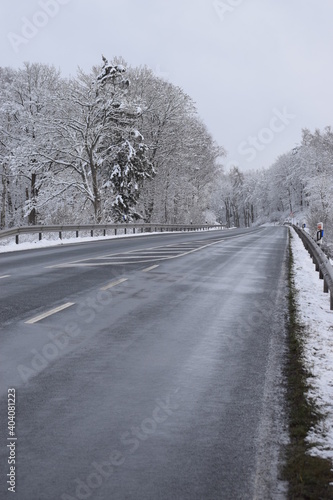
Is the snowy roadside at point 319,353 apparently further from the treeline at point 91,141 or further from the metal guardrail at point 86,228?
the treeline at point 91,141

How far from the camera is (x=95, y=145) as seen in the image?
34156mm

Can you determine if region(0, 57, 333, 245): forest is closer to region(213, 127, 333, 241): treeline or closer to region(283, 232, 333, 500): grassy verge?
region(283, 232, 333, 500): grassy verge

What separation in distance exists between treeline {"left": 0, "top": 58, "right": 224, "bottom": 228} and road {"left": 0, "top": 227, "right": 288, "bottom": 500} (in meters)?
25.0

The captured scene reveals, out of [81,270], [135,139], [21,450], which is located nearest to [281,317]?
[21,450]

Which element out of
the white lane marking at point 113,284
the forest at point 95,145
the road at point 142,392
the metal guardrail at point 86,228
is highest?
the forest at point 95,145

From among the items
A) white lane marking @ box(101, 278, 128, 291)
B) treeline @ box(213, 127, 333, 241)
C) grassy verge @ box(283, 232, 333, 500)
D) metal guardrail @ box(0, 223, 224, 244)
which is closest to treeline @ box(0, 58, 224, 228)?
metal guardrail @ box(0, 223, 224, 244)

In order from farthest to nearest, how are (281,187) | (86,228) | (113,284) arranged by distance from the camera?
(281,187)
(86,228)
(113,284)

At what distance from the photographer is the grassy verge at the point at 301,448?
9.40 ft

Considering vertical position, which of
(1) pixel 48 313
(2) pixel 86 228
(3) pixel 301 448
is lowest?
(3) pixel 301 448

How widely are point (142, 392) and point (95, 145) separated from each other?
→ 31585 millimetres

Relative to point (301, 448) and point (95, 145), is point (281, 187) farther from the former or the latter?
point (301, 448)

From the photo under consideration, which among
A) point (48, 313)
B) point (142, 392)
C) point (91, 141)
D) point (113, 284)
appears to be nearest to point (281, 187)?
point (91, 141)

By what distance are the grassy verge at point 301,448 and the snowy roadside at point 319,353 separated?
0.07 metres

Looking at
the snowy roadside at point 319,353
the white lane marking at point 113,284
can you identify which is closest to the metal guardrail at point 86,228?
the white lane marking at point 113,284
